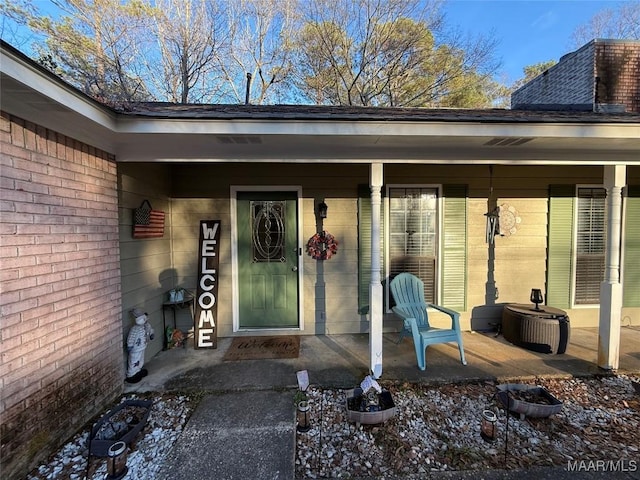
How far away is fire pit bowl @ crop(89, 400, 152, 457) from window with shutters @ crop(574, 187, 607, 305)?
501cm

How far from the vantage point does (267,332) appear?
379 centimetres

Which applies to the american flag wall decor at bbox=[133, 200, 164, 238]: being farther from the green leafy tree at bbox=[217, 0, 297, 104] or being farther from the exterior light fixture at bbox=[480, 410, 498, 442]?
the green leafy tree at bbox=[217, 0, 297, 104]

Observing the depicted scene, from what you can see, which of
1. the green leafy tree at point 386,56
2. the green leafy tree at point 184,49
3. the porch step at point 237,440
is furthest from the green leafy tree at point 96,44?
the porch step at point 237,440

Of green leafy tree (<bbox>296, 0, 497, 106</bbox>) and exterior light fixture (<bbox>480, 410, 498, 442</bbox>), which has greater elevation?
green leafy tree (<bbox>296, 0, 497, 106</bbox>)

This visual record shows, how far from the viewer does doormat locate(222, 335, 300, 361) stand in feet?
10.5

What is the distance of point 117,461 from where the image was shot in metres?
1.65

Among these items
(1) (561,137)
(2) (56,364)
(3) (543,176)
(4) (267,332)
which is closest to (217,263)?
(4) (267,332)

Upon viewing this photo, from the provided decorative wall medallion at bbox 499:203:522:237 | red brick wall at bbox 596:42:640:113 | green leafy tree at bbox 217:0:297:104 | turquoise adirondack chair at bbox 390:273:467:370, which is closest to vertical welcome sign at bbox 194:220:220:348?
turquoise adirondack chair at bbox 390:273:467:370

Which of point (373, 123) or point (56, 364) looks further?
point (373, 123)

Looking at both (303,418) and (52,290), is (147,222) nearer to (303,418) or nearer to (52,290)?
(52,290)

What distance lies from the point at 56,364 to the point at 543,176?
5.25 meters

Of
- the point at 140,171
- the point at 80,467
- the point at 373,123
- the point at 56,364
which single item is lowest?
the point at 80,467

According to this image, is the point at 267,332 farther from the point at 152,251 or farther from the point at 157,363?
the point at 152,251

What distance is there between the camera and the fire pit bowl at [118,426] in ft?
5.79
